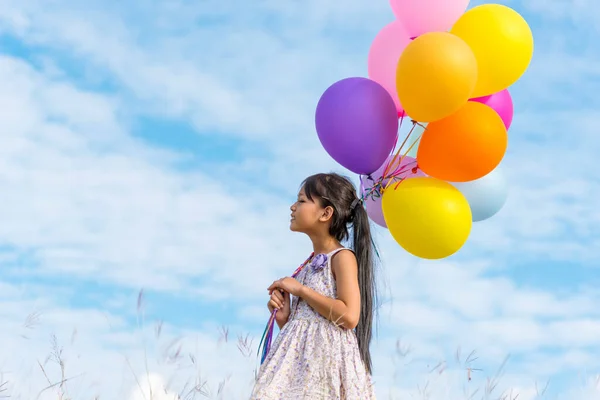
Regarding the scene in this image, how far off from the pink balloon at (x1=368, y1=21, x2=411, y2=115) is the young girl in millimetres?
600

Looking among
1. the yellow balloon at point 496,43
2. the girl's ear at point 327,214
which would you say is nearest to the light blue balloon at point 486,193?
the yellow balloon at point 496,43

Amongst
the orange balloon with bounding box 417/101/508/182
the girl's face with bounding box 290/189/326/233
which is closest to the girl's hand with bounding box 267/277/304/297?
the girl's face with bounding box 290/189/326/233

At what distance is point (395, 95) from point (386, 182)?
460mm

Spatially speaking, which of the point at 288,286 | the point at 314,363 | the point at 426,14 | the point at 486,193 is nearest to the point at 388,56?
the point at 426,14

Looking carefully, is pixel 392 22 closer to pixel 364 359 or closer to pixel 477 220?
pixel 477 220

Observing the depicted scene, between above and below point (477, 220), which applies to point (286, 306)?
below

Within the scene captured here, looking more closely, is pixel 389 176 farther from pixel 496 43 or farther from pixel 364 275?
pixel 496 43

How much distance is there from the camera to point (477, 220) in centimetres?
366

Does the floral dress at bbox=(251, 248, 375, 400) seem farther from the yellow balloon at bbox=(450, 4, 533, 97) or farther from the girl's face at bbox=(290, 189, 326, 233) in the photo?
the yellow balloon at bbox=(450, 4, 533, 97)

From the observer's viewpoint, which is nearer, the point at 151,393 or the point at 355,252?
the point at 151,393

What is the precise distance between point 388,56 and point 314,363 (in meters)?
1.65

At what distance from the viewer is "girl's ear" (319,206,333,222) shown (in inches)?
125

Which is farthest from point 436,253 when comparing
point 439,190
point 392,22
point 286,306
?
point 392,22

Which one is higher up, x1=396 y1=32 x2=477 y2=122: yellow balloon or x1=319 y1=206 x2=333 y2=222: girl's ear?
x1=396 y1=32 x2=477 y2=122: yellow balloon
